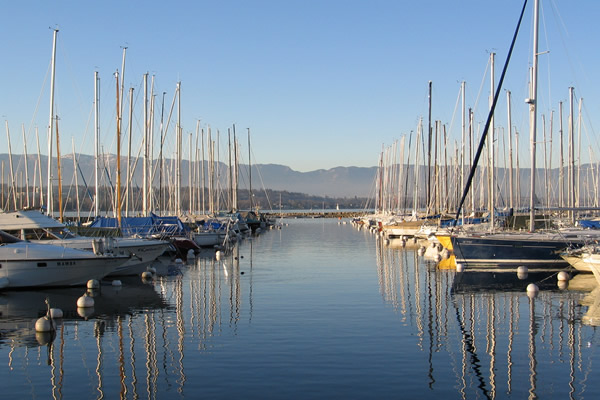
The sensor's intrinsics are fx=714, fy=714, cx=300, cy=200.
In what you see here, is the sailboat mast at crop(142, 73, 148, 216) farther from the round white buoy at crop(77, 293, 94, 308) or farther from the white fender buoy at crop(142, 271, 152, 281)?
the round white buoy at crop(77, 293, 94, 308)

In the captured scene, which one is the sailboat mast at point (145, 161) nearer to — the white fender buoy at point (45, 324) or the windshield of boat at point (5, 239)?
the windshield of boat at point (5, 239)

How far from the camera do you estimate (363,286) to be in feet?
103

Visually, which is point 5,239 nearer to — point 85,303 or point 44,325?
point 85,303

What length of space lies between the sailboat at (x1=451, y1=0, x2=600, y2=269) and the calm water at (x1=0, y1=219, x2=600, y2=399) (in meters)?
3.88

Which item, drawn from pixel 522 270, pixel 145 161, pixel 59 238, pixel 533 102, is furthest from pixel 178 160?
pixel 522 270

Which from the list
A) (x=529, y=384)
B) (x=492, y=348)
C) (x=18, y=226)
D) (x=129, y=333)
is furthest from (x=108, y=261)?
(x=529, y=384)

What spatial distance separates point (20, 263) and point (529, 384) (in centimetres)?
2046

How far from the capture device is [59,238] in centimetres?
3347

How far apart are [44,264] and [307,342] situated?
1401cm

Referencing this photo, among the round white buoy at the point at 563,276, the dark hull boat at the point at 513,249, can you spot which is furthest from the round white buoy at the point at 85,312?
the round white buoy at the point at 563,276

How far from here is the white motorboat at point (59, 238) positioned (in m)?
31.5

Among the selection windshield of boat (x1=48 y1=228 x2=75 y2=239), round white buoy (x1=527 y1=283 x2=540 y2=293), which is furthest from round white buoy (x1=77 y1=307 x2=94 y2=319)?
round white buoy (x1=527 y1=283 x2=540 y2=293)

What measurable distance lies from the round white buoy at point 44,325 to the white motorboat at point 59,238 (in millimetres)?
8834

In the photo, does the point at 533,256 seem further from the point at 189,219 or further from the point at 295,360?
the point at 189,219
